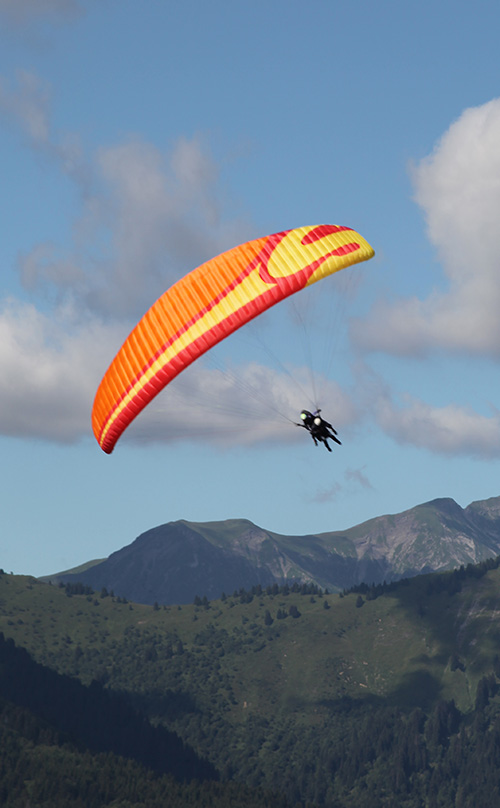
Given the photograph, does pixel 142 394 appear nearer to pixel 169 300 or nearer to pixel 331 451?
pixel 169 300


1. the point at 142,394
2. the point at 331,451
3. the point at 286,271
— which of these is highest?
the point at 286,271

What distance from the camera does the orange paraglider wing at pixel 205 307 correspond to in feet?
190

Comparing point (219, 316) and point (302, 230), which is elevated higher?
point (302, 230)

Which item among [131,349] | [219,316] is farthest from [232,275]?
[131,349]

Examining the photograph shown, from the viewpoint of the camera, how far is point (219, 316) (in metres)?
58.1

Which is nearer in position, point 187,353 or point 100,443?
point 187,353

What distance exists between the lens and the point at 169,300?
198 feet

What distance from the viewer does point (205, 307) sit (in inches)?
2318

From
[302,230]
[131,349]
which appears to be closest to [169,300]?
[131,349]

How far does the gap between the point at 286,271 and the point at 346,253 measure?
4183mm

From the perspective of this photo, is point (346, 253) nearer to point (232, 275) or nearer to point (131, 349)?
point (232, 275)

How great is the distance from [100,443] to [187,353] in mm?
7951

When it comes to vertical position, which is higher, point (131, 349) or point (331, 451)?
point (131, 349)

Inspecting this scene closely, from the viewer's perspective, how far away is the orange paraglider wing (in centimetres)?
5797
